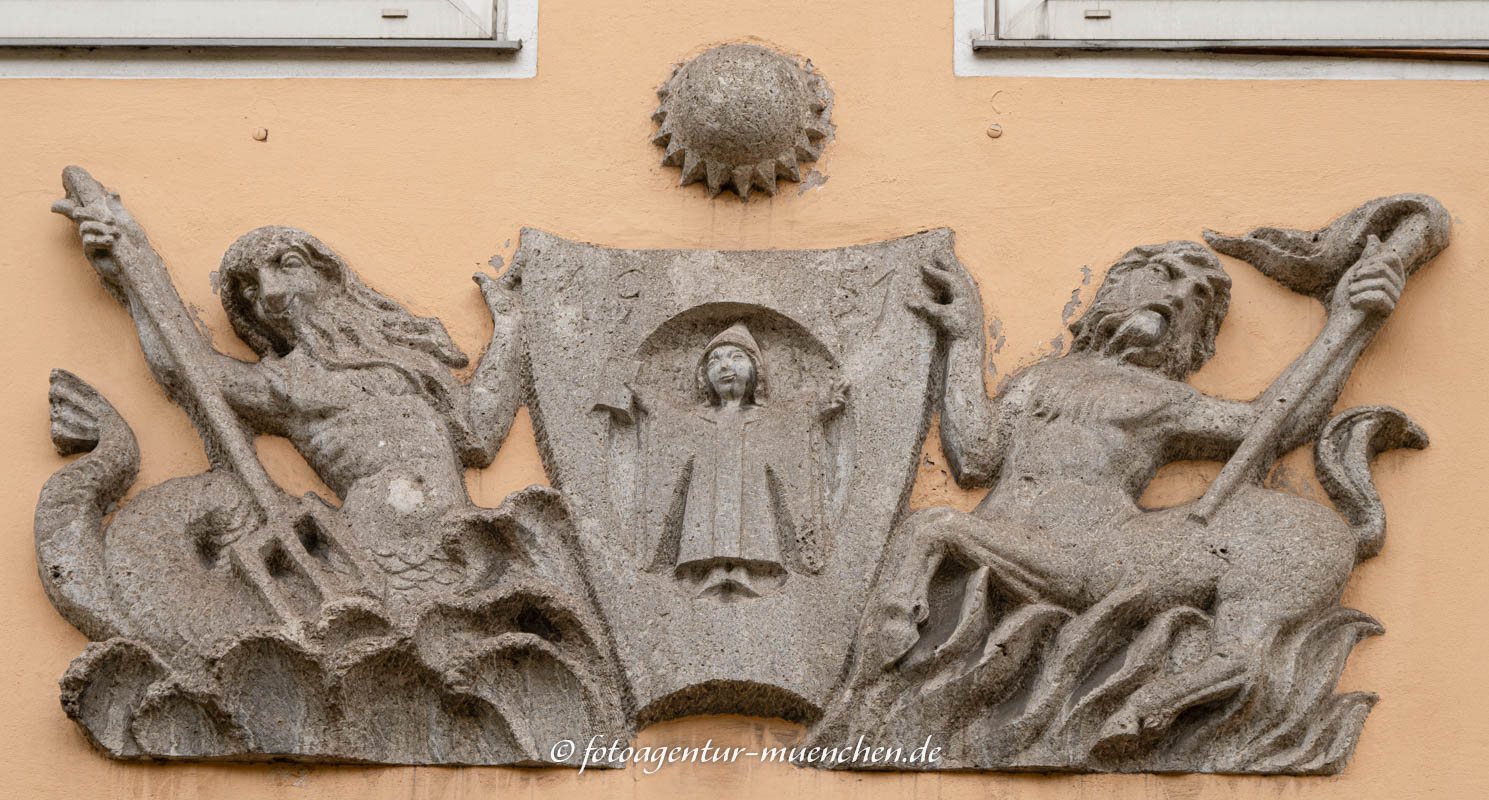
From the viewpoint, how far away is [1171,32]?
29.3 ft

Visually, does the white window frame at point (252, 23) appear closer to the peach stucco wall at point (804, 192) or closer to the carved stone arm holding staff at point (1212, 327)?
the peach stucco wall at point (804, 192)

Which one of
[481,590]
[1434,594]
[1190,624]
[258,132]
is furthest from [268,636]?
[1434,594]

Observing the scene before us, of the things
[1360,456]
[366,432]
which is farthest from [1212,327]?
[366,432]

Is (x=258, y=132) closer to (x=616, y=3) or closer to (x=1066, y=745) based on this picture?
(x=616, y=3)

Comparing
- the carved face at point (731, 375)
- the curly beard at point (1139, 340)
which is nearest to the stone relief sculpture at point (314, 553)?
the carved face at point (731, 375)

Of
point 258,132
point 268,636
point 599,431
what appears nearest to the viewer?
point 268,636

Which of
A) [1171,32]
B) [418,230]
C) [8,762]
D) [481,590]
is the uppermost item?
[1171,32]

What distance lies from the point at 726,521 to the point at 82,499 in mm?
1810

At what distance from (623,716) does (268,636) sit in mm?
985

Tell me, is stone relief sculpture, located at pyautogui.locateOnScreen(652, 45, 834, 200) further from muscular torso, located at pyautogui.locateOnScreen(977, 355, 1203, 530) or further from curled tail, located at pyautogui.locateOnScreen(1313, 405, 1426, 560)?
curled tail, located at pyautogui.locateOnScreen(1313, 405, 1426, 560)

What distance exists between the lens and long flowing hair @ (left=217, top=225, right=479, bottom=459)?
8227 millimetres

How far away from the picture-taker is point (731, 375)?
8164mm

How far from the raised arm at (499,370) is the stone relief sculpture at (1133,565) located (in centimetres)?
118

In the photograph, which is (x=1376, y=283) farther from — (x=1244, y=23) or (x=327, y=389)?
(x=327, y=389)
